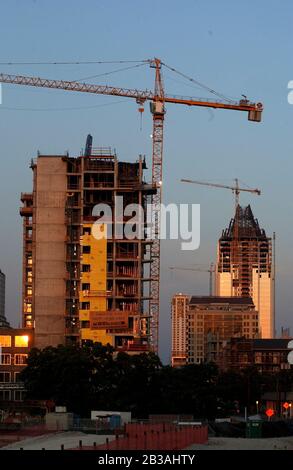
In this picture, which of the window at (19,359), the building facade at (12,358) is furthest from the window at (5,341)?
the window at (19,359)

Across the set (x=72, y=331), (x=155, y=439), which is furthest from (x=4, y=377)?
(x=155, y=439)

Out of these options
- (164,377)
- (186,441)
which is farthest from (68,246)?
(186,441)

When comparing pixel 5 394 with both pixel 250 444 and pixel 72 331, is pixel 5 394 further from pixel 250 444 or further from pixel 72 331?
pixel 250 444

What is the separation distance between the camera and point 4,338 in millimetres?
168875

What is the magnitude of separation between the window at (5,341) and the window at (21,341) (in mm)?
1273

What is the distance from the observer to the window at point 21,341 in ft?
557

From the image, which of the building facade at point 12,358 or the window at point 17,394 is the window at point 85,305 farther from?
the window at point 17,394

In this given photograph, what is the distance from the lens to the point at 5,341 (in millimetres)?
168750

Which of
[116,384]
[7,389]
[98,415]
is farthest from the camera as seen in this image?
[7,389]

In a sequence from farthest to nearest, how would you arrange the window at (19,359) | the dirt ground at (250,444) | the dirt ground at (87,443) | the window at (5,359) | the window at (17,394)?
the window at (19,359), the window at (5,359), the window at (17,394), the dirt ground at (250,444), the dirt ground at (87,443)

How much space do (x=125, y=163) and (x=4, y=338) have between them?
3996 centimetres
